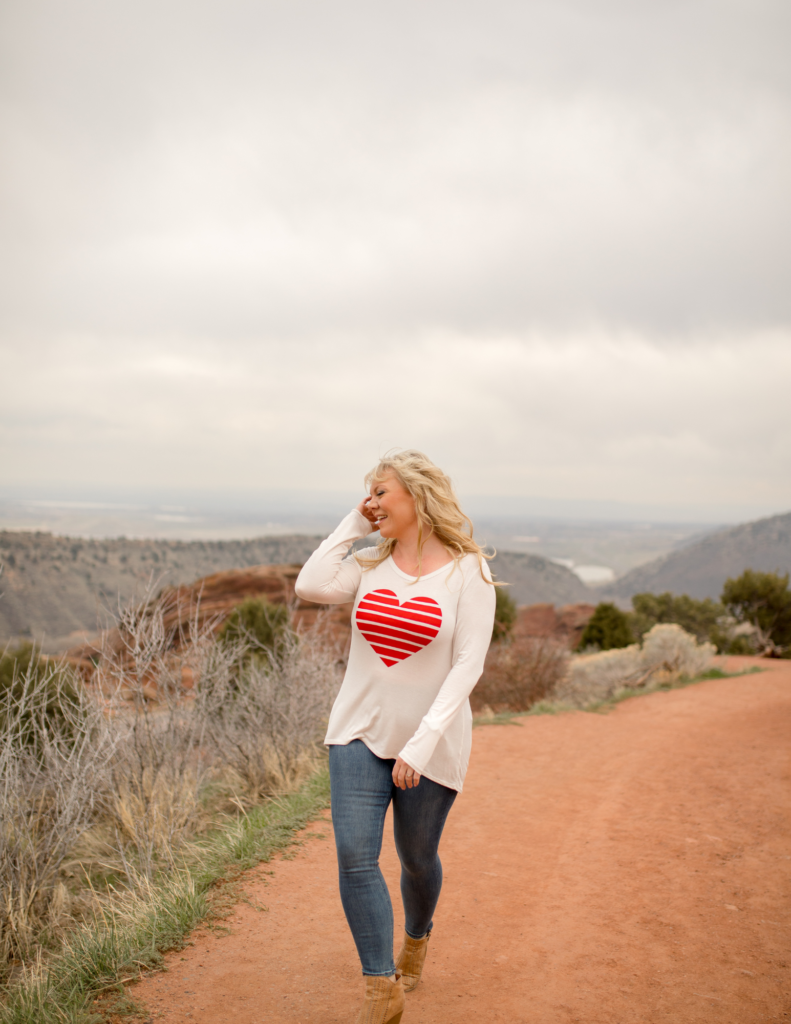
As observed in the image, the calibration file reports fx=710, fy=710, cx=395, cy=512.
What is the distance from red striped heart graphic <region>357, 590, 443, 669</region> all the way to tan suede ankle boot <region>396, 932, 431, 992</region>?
1281 mm

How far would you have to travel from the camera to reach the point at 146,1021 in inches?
109

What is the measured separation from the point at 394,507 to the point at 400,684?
2.18ft

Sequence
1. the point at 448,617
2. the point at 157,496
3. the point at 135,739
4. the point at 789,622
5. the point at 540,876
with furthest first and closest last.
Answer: the point at 157,496 < the point at 789,622 < the point at 135,739 < the point at 540,876 < the point at 448,617

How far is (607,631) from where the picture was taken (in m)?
23.5

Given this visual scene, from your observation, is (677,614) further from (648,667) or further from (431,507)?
(431,507)

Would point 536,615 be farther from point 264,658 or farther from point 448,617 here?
point 448,617

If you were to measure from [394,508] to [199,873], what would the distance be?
112 inches

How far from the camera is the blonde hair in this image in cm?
270

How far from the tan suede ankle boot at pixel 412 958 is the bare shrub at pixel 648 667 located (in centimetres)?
998

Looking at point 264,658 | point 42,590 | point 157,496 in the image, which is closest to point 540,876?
point 264,658

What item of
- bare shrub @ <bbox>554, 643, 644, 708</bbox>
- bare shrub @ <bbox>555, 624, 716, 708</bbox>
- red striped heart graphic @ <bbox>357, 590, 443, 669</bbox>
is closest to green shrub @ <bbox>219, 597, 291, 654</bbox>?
bare shrub @ <bbox>554, 643, 644, 708</bbox>

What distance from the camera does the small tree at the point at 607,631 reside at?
23391mm

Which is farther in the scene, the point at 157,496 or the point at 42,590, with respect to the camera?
the point at 157,496

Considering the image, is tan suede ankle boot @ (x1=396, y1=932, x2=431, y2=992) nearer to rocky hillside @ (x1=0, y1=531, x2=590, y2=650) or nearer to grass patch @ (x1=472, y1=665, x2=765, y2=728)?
grass patch @ (x1=472, y1=665, x2=765, y2=728)
